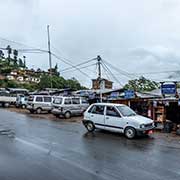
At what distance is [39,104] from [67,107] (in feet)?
16.9

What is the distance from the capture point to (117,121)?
16.4m

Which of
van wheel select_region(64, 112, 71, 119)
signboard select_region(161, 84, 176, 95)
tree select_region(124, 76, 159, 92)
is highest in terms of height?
tree select_region(124, 76, 159, 92)

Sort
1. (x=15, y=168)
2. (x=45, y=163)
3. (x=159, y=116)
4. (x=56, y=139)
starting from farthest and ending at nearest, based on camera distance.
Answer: (x=159, y=116) < (x=56, y=139) < (x=45, y=163) < (x=15, y=168)

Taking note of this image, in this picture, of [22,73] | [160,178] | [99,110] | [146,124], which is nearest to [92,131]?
[99,110]

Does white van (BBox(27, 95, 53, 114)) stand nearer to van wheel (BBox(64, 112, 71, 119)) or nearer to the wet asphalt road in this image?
van wheel (BBox(64, 112, 71, 119))

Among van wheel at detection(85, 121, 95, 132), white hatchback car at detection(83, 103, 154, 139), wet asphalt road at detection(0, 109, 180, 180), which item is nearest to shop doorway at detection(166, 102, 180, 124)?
white hatchback car at detection(83, 103, 154, 139)

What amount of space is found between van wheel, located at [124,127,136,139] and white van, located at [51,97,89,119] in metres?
12.3

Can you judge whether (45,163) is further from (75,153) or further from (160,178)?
(160,178)

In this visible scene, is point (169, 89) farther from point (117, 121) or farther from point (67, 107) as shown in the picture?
point (67, 107)

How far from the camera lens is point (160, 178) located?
8156 millimetres

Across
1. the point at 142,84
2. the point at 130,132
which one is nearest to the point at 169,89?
the point at 130,132

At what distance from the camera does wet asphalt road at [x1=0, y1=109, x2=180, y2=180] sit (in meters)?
8.27

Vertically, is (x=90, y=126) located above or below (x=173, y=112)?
below

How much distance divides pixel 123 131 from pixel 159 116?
554cm
